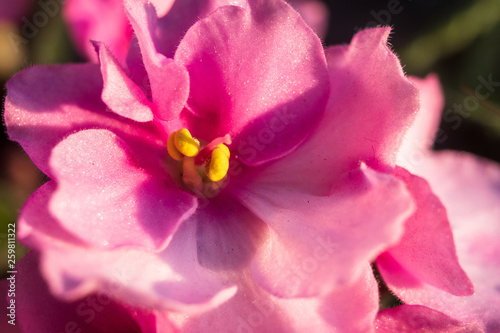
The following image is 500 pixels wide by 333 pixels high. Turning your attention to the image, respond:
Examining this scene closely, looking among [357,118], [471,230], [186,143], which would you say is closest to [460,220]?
[471,230]

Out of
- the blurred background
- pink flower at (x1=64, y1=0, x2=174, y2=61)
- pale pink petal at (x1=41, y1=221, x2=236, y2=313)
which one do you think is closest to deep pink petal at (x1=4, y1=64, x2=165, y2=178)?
pale pink petal at (x1=41, y1=221, x2=236, y2=313)

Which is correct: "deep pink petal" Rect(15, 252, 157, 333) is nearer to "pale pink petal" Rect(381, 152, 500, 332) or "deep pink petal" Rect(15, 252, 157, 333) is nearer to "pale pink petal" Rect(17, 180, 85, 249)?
"pale pink petal" Rect(17, 180, 85, 249)

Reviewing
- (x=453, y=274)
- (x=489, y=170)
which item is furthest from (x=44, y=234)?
(x=489, y=170)

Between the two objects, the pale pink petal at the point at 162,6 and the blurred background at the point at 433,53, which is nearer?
the pale pink petal at the point at 162,6

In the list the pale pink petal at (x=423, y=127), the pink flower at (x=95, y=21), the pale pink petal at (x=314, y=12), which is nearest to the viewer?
the pale pink petal at (x=423, y=127)

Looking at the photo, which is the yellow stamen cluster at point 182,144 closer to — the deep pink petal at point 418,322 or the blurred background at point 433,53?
the deep pink petal at point 418,322

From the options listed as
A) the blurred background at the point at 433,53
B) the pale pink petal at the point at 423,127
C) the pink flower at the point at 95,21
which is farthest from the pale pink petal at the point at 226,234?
the blurred background at the point at 433,53

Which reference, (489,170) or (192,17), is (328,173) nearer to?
(192,17)
